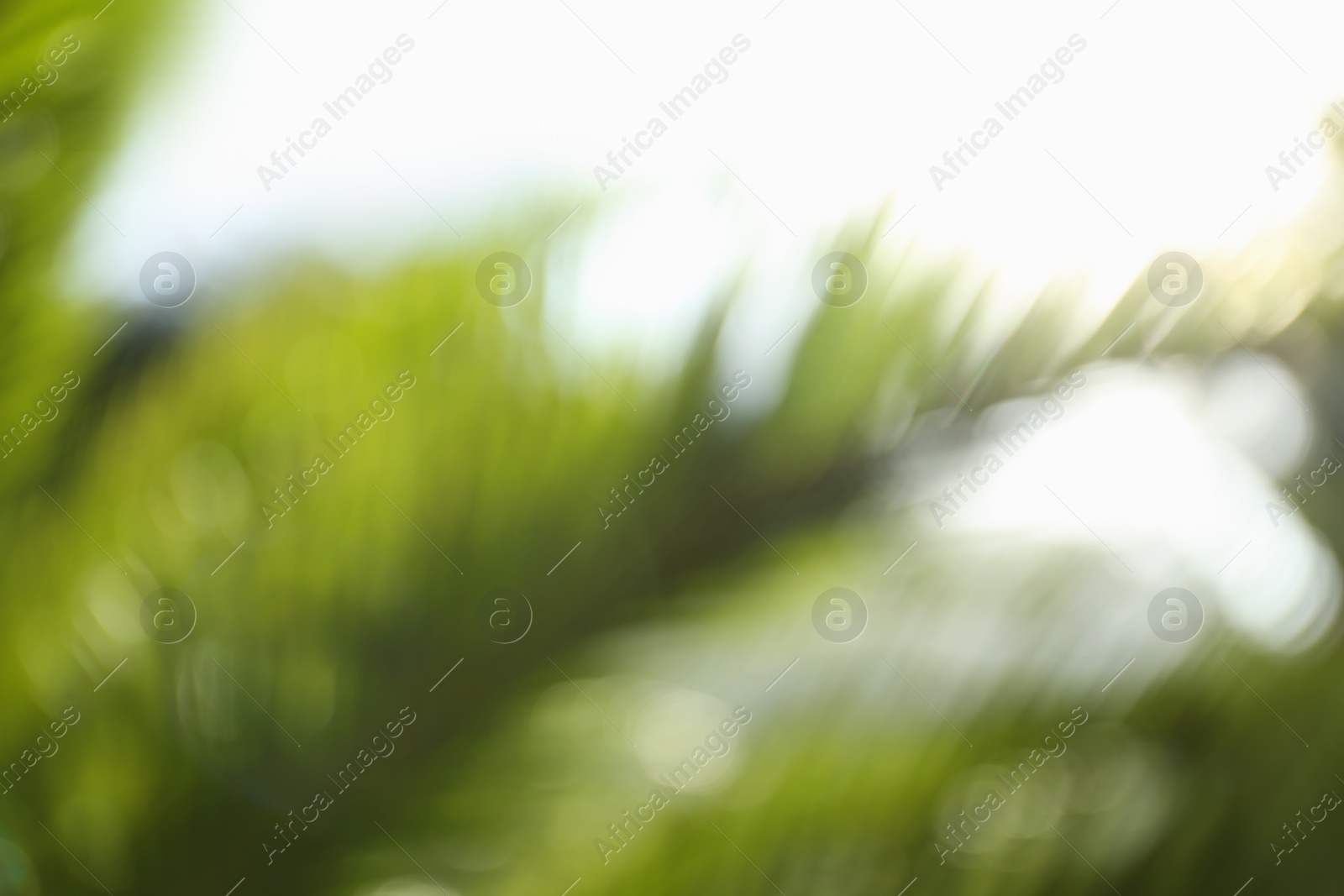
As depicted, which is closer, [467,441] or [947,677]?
[947,677]

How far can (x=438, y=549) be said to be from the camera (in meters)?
0.93

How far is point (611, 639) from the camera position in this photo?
0.98 metres

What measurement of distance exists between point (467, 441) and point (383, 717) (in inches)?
12.7

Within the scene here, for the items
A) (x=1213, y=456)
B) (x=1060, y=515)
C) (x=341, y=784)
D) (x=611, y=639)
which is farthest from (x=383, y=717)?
(x=1213, y=456)

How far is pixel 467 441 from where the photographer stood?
3.11ft

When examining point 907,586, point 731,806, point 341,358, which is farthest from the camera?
point 341,358

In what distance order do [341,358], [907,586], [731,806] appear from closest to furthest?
[731,806]
[907,586]
[341,358]

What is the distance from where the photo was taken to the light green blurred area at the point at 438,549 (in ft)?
2.80

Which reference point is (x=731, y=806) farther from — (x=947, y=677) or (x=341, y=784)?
(x=341, y=784)

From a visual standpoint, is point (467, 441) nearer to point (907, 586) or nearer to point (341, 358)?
point (341, 358)

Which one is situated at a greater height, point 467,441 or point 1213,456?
point 467,441

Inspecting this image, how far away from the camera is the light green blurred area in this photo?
85 cm

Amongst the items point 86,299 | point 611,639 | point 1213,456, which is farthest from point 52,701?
point 1213,456

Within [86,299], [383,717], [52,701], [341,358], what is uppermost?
[86,299]
